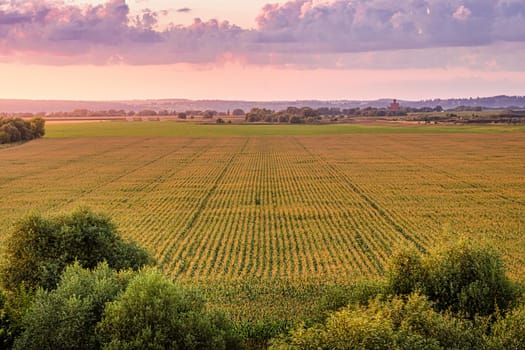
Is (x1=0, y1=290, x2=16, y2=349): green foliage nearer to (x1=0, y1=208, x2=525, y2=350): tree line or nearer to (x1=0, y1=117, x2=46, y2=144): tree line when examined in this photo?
(x1=0, y1=208, x2=525, y2=350): tree line

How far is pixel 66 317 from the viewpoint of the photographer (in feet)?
58.1

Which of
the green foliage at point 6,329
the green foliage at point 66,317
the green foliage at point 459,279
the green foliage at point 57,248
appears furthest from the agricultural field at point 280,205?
the green foliage at point 6,329

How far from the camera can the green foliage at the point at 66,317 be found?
692 inches

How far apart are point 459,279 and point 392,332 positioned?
6.47 m

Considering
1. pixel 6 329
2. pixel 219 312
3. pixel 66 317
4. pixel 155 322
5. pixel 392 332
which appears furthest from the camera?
pixel 219 312

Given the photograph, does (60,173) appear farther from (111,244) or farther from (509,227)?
(509,227)

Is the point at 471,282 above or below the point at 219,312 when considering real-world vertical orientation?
above

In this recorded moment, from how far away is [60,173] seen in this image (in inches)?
2950

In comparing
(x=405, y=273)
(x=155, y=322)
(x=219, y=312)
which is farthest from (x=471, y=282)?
(x=155, y=322)

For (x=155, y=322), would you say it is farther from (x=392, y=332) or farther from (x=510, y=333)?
(x=510, y=333)

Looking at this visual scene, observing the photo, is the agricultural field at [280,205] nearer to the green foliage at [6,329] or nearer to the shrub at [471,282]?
the shrub at [471,282]

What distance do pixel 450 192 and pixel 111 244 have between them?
4217cm

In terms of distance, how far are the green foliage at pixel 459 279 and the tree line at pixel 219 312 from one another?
0.13 ft

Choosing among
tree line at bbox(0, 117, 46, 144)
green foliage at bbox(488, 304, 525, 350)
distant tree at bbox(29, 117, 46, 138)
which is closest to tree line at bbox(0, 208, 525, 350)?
green foliage at bbox(488, 304, 525, 350)
